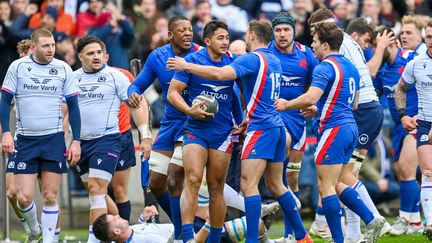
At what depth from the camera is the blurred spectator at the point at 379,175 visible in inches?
786

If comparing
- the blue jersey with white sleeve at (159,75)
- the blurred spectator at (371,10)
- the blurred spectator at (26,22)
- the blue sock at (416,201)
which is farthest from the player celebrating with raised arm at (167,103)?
the blurred spectator at (371,10)

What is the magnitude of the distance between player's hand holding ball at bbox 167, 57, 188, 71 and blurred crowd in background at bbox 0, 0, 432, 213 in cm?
749

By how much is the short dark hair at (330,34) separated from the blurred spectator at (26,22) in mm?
8711

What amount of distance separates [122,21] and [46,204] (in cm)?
760

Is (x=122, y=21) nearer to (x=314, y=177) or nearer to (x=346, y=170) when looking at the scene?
(x=314, y=177)

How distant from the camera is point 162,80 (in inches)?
551

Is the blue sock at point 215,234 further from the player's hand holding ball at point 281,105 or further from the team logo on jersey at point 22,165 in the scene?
the team logo on jersey at point 22,165

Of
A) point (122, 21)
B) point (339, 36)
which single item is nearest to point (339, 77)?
point (339, 36)

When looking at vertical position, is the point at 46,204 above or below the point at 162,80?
below

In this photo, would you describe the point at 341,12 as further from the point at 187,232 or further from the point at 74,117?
the point at 187,232

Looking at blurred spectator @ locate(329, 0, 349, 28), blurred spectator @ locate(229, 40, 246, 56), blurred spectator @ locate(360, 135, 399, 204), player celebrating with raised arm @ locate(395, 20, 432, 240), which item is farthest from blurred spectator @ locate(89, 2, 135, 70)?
player celebrating with raised arm @ locate(395, 20, 432, 240)

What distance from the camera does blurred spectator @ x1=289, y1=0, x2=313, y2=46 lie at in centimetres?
2130

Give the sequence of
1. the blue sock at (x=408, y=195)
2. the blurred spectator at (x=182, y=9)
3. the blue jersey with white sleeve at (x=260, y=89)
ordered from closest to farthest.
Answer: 1. the blue jersey with white sleeve at (x=260, y=89)
2. the blue sock at (x=408, y=195)
3. the blurred spectator at (x=182, y=9)

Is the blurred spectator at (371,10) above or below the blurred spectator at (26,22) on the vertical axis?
above
